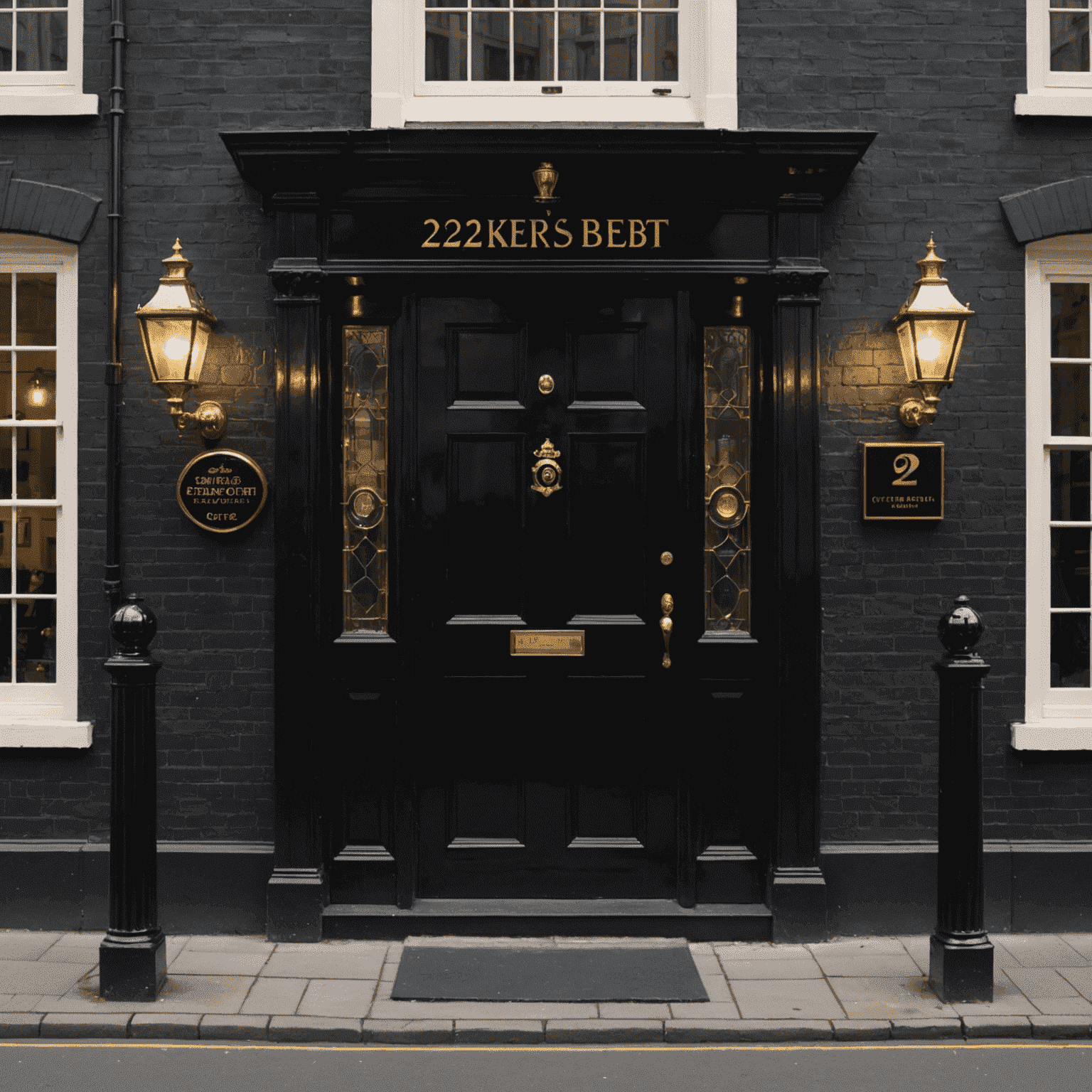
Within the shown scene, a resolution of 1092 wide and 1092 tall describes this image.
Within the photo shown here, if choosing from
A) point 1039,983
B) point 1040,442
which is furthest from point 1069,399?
point 1039,983

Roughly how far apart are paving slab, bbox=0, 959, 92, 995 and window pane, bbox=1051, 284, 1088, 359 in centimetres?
560

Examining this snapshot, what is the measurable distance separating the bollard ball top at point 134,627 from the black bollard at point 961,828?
3.35m

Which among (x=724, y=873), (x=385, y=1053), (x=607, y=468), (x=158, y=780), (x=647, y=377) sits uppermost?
(x=647, y=377)

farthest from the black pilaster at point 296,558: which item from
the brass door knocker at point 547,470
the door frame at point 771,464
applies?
the brass door knocker at point 547,470

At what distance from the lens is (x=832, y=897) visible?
17.6ft

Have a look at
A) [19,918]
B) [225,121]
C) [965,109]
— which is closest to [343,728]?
[19,918]

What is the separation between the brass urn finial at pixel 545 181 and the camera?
518 cm

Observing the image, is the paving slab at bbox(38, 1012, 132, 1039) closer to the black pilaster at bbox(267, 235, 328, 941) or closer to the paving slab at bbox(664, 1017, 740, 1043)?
the black pilaster at bbox(267, 235, 328, 941)

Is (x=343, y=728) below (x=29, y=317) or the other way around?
below

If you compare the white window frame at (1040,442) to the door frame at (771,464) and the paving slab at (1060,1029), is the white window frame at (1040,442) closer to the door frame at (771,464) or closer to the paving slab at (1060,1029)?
the door frame at (771,464)

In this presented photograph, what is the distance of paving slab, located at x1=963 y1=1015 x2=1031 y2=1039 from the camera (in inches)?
170

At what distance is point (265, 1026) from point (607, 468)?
9.69 feet

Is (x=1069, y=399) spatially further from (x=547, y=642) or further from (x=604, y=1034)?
(x=604, y=1034)

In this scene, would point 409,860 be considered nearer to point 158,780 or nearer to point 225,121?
point 158,780
